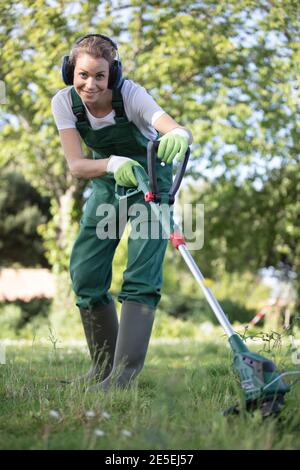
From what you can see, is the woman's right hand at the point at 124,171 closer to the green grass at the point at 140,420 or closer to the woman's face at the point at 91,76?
the woman's face at the point at 91,76

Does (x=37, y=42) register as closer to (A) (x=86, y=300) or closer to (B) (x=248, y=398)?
(A) (x=86, y=300)

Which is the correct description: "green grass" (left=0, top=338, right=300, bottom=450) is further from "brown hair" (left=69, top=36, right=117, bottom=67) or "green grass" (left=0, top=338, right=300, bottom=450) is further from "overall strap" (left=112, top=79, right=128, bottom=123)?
"brown hair" (left=69, top=36, right=117, bottom=67)

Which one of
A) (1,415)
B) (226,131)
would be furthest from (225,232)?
(1,415)

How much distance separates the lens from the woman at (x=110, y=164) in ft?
10.3

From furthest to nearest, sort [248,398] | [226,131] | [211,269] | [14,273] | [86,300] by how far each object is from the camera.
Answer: [14,273] → [211,269] → [226,131] → [86,300] → [248,398]

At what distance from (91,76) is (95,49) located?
122 mm

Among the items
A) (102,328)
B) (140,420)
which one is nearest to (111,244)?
(102,328)

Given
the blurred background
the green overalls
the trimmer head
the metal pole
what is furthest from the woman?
the blurred background

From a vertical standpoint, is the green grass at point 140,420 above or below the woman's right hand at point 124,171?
below

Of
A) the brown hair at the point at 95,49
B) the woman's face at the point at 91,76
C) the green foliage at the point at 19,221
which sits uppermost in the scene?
the brown hair at the point at 95,49

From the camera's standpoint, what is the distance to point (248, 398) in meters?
2.26

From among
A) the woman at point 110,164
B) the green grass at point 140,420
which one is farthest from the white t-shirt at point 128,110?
the green grass at point 140,420

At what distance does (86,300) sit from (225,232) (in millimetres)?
13169

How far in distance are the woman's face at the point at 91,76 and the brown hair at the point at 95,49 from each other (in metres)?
0.02
